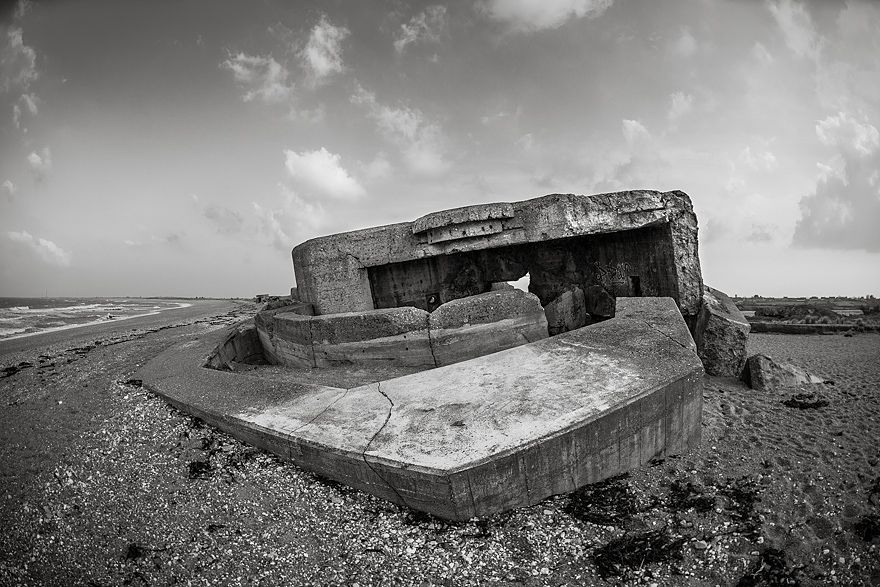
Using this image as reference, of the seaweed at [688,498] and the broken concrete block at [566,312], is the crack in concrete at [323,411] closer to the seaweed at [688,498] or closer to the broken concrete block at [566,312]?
the seaweed at [688,498]

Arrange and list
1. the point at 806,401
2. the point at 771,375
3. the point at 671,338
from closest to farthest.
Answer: the point at 671,338, the point at 806,401, the point at 771,375

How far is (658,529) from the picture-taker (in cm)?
240

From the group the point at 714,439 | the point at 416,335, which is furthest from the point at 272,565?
the point at 714,439

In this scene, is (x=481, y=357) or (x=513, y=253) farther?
(x=513, y=253)

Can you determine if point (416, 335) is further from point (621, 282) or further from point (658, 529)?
point (621, 282)

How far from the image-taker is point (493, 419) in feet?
8.84

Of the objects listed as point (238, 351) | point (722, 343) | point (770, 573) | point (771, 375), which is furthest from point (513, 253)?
point (770, 573)

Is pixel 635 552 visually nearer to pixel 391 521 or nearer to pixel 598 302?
pixel 391 521

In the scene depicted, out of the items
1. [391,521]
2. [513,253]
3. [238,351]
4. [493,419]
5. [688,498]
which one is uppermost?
[513,253]

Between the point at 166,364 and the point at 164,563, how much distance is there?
12.6 feet

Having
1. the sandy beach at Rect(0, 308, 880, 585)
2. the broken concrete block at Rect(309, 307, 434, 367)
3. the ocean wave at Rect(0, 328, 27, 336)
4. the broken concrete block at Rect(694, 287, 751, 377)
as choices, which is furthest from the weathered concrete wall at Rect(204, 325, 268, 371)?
the ocean wave at Rect(0, 328, 27, 336)

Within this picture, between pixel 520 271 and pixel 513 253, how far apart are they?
1.10 feet

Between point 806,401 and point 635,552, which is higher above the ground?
point 635,552

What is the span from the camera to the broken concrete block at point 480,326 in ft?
16.0
